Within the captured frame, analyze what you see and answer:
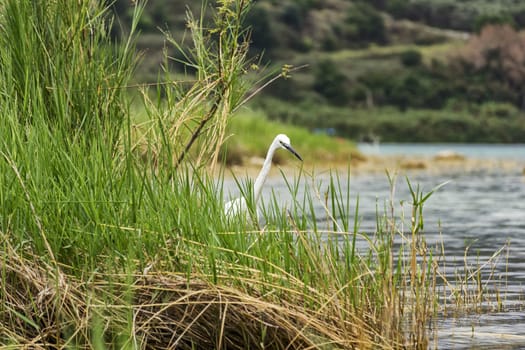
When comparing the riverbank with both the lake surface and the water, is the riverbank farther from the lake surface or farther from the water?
the water

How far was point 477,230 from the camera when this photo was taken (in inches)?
438

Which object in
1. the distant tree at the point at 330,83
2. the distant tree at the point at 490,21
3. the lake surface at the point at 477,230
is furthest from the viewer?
the distant tree at the point at 490,21

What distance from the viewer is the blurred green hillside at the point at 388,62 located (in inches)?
1906

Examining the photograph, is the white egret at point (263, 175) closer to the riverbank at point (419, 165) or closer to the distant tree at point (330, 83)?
the riverbank at point (419, 165)

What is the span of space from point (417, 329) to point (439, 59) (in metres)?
55.3

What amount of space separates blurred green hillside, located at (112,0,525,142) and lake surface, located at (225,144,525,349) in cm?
2420

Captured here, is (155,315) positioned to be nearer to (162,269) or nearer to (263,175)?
(162,269)

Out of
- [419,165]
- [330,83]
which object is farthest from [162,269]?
[330,83]

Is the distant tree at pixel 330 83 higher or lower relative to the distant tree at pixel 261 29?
lower

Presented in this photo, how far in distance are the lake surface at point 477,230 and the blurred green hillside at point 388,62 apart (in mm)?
24205

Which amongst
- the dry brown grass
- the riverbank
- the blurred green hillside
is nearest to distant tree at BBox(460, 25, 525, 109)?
the blurred green hillside

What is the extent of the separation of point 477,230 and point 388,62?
4924 cm

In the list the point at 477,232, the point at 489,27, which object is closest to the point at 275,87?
the point at 489,27

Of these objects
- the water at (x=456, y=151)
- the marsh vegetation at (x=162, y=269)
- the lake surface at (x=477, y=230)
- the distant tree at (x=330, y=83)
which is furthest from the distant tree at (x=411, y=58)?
the marsh vegetation at (x=162, y=269)
